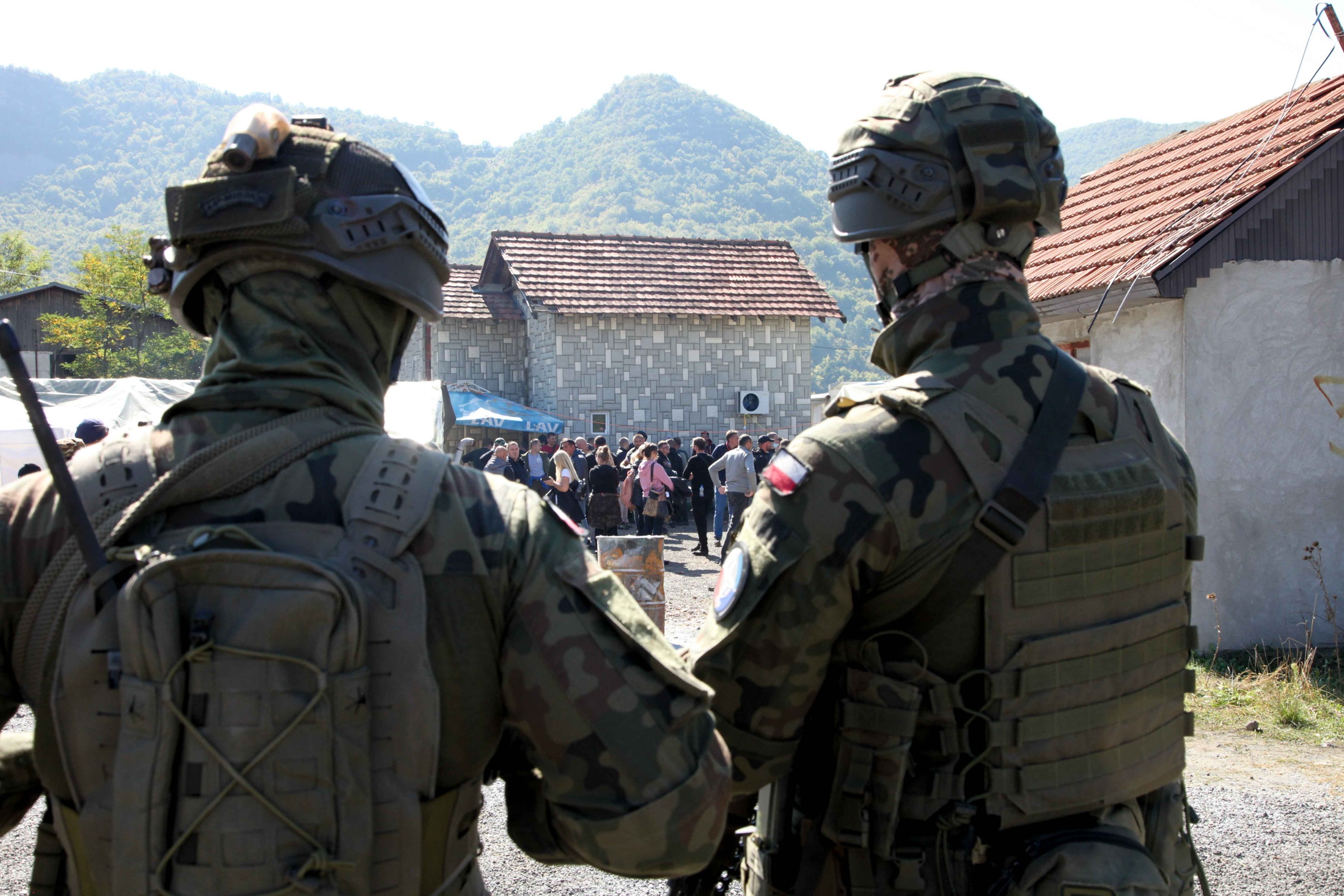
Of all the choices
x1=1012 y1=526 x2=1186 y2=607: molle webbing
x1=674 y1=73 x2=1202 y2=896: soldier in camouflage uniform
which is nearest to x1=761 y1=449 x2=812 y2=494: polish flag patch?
x1=674 y1=73 x2=1202 y2=896: soldier in camouflage uniform

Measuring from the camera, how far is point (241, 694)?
1481 millimetres

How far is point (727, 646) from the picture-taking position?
2154 millimetres

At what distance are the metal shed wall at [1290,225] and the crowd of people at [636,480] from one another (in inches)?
334

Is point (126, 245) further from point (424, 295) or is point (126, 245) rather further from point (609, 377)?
point (424, 295)

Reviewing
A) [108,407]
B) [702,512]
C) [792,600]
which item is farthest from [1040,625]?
[702,512]

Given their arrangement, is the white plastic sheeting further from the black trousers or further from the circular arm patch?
the circular arm patch

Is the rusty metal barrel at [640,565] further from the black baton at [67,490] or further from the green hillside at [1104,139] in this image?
the green hillside at [1104,139]

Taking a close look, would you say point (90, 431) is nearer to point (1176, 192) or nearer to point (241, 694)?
point (241, 694)

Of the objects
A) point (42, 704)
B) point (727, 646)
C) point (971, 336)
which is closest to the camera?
point (42, 704)

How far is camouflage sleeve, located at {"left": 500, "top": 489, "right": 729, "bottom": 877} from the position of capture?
164cm

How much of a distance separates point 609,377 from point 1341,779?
76.1ft

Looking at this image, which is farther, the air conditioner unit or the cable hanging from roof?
the air conditioner unit

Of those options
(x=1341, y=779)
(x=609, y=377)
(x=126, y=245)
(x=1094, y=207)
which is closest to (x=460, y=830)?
(x=1341, y=779)

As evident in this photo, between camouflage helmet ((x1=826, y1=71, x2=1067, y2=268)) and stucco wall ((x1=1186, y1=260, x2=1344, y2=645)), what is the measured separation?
20.3ft
